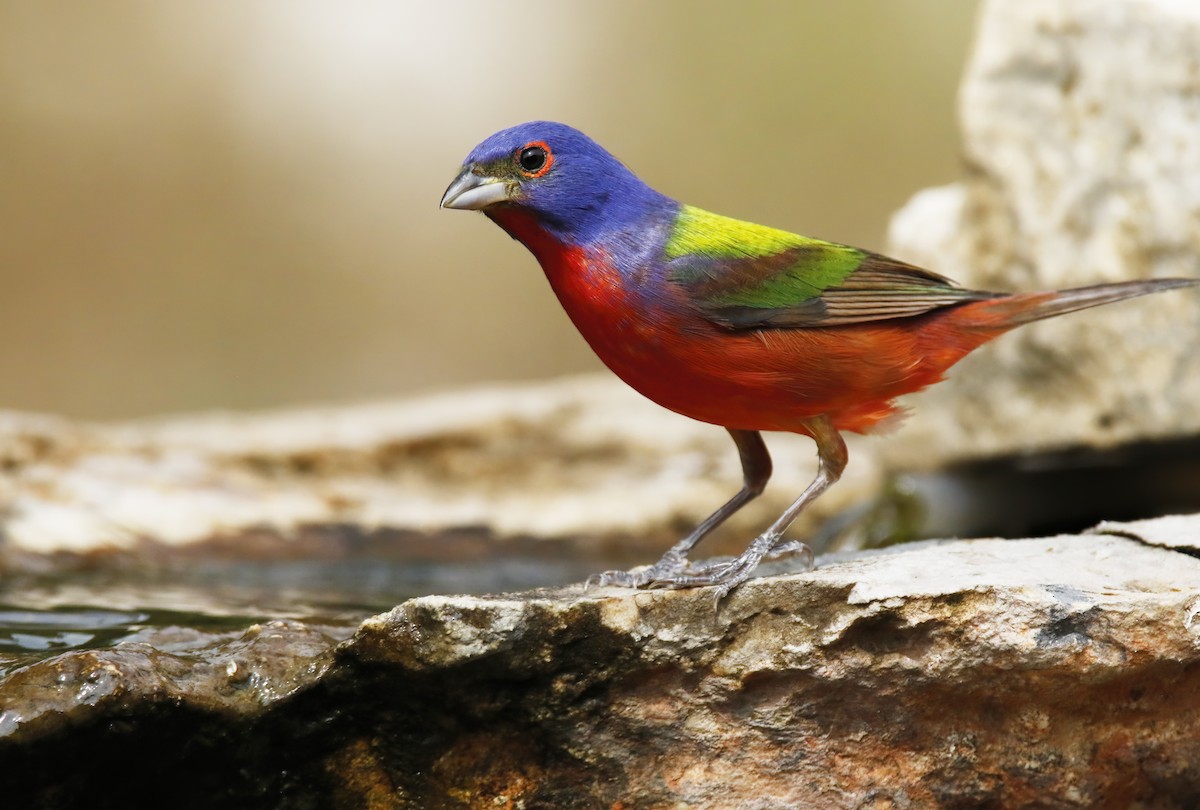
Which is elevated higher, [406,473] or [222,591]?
[406,473]

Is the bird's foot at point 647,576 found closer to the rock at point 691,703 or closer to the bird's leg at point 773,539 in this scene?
the bird's leg at point 773,539

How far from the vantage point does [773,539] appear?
3080 millimetres

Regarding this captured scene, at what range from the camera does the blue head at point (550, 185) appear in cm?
328

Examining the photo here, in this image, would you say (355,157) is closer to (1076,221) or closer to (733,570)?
(1076,221)

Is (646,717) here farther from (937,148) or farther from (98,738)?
(937,148)

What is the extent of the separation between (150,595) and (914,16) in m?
11.3

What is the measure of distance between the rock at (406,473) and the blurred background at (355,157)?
6.77m

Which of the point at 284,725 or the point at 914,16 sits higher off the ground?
the point at 914,16

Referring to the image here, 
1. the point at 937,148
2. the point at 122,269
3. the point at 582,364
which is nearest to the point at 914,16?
the point at 937,148

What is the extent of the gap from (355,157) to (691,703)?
12283mm

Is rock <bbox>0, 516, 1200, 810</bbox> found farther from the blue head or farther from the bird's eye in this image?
the bird's eye

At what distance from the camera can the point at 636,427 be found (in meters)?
6.21

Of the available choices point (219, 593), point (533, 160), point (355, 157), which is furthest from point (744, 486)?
point (355, 157)

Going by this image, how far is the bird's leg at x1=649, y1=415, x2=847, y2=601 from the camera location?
110 inches
